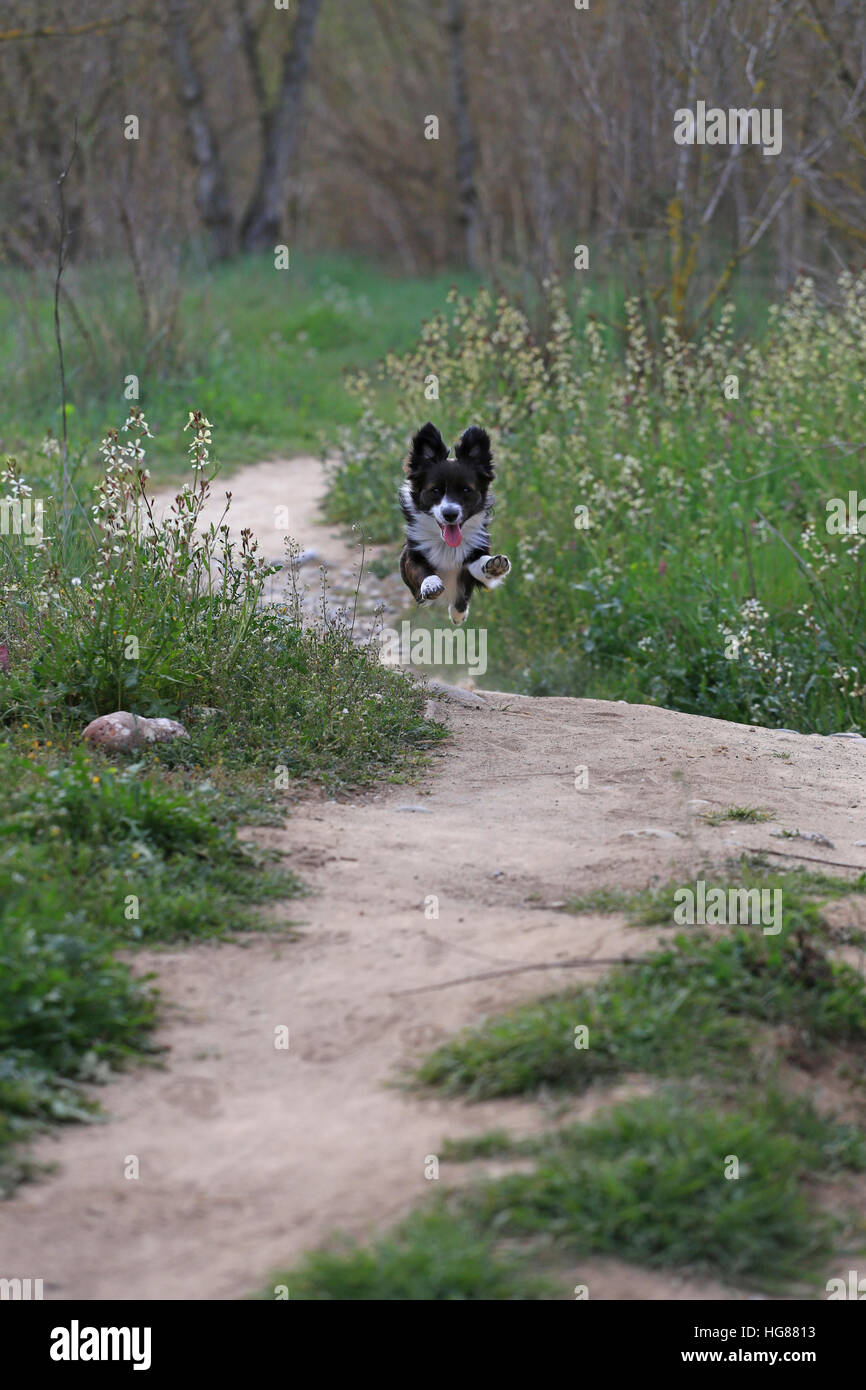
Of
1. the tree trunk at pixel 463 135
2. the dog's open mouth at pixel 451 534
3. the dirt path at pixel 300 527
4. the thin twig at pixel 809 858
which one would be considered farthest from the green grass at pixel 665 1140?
the tree trunk at pixel 463 135

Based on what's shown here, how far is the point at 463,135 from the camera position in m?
26.0

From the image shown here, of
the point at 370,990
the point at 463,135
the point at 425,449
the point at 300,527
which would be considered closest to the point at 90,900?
the point at 370,990

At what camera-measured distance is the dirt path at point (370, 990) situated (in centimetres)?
318

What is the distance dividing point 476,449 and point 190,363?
8841mm

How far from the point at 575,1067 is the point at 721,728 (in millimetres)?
3623

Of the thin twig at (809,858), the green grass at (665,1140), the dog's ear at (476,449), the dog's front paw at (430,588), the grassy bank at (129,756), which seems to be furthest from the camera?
the dog's ear at (476,449)

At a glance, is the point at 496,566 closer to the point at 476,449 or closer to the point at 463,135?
the point at 476,449

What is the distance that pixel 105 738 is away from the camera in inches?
223

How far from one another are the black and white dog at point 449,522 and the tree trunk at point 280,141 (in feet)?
62.2

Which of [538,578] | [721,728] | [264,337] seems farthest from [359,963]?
[264,337]

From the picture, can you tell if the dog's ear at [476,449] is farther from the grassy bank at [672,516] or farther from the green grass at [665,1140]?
the green grass at [665,1140]

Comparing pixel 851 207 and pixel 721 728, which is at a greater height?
pixel 851 207

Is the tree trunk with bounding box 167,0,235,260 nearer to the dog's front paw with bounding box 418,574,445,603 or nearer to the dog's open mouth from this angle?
the dog's open mouth

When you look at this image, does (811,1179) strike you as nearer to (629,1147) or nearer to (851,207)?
(629,1147)
